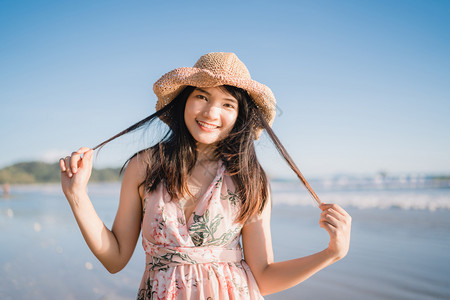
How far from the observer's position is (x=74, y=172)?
4.72 feet

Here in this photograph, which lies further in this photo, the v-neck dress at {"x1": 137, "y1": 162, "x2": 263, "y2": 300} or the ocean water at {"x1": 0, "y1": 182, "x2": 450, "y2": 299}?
the ocean water at {"x1": 0, "y1": 182, "x2": 450, "y2": 299}

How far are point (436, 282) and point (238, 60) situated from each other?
3.25 metres

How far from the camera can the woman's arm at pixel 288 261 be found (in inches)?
56.6

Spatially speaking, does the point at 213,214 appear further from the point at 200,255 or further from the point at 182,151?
the point at 182,151

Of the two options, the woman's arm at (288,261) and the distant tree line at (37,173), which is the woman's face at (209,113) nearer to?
the woman's arm at (288,261)

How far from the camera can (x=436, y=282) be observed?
3.41 m

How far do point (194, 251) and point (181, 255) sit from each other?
0.06 m

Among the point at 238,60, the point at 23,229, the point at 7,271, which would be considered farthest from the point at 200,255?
the point at 23,229

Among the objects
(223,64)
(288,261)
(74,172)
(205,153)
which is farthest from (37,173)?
(288,261)

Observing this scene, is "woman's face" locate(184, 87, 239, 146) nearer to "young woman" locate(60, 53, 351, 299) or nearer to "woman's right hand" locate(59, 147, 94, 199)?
"young woman" locate(60, 53, 351, 299)

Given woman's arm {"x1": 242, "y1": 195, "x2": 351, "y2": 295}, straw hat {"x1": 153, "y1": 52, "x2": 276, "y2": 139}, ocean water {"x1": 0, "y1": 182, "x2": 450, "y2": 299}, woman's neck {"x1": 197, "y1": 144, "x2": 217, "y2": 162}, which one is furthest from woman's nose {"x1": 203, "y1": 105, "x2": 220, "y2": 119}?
ocean water {"x1": 0, "y1": 182, "x2": 450, "y2": 299}

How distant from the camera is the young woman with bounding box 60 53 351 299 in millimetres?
1496

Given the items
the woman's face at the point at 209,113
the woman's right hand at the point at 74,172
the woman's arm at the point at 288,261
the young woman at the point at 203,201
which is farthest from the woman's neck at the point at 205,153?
the woman's right hand at the point at 74,172

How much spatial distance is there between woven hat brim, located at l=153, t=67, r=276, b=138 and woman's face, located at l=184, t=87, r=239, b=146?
0.07 meters
